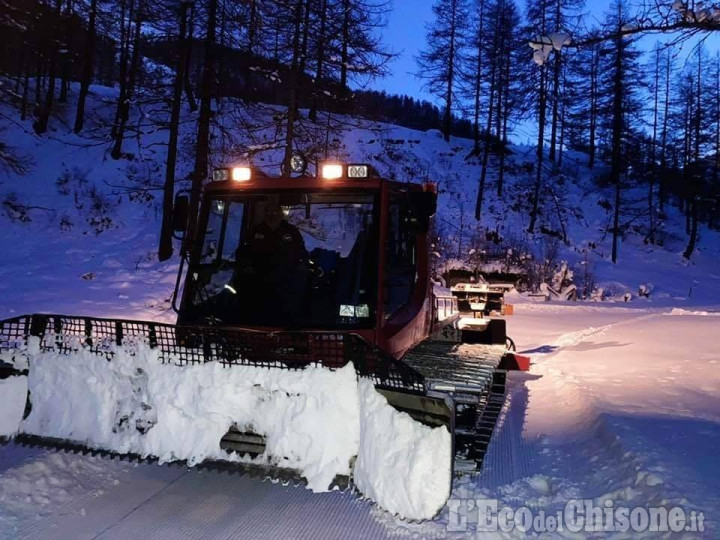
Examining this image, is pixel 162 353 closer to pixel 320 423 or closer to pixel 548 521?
pixel 320 423

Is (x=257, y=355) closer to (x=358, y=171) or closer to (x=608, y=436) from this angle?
(x=358, y=171)

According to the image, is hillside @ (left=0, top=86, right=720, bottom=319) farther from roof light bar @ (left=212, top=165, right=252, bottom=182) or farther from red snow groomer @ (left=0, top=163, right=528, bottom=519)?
roof light bar @ (left=212, top=165, right=252, bottom=182)

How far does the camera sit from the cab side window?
4574 mm

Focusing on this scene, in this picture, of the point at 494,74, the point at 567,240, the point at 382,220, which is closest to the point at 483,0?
the point at 494,74

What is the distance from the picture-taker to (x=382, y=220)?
14.7 ft

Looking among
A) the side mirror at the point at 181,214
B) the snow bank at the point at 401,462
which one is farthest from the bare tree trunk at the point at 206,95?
the snow bank at the point at 401,462

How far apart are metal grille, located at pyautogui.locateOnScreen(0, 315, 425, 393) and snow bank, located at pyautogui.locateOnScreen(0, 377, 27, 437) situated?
10.0 inches

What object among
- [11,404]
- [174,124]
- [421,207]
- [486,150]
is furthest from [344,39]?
[486,150]

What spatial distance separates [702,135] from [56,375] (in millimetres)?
47820

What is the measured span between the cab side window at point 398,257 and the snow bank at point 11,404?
283cm

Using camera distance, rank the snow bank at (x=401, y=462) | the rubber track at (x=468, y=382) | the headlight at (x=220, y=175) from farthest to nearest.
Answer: the headlight at (x=220, y=175) < the rubber track at (x=468, y=382) < the snow bank at (x=401, y=462)

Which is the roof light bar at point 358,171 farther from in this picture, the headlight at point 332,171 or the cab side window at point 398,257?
the cab side window at point 398,257

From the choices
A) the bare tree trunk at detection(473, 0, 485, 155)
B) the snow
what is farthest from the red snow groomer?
the bare tree trunk at detection(473, 0, 485, 155)

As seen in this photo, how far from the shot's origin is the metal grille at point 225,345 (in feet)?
11.1
